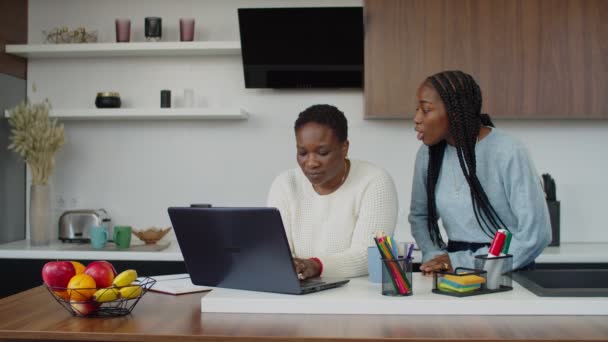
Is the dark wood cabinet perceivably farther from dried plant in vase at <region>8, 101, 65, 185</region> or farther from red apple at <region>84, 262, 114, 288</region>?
red apple at <region>84, 262, 114, 288</region>

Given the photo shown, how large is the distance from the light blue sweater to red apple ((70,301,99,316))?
1037 mm

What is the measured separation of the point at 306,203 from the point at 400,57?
146 centimetres

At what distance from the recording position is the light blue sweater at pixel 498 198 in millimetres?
1967

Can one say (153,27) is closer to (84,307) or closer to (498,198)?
(498,198)

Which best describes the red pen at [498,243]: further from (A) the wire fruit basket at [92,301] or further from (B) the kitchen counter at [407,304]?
(A) the wire fruit basket at [92,301]

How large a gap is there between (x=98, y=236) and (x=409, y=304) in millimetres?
2175

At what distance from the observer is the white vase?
3.48 m

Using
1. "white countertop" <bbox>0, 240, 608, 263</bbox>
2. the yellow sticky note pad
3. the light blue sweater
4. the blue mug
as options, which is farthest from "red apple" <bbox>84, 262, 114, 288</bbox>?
the blue mug

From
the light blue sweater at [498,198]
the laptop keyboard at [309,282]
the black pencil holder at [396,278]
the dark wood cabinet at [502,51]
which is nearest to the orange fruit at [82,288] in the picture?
the laptop keyboard at [309,282]

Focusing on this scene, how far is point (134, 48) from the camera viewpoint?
359 centimetres

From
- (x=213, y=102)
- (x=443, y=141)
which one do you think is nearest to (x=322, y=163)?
(x=443, y=141)

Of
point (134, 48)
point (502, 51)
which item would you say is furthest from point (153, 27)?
point (502, 51)

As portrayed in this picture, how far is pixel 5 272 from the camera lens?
3.30 metres

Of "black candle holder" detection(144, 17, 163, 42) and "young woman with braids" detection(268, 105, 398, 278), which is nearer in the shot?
"young woman with braids" detection(268, 105, 398, 278)
